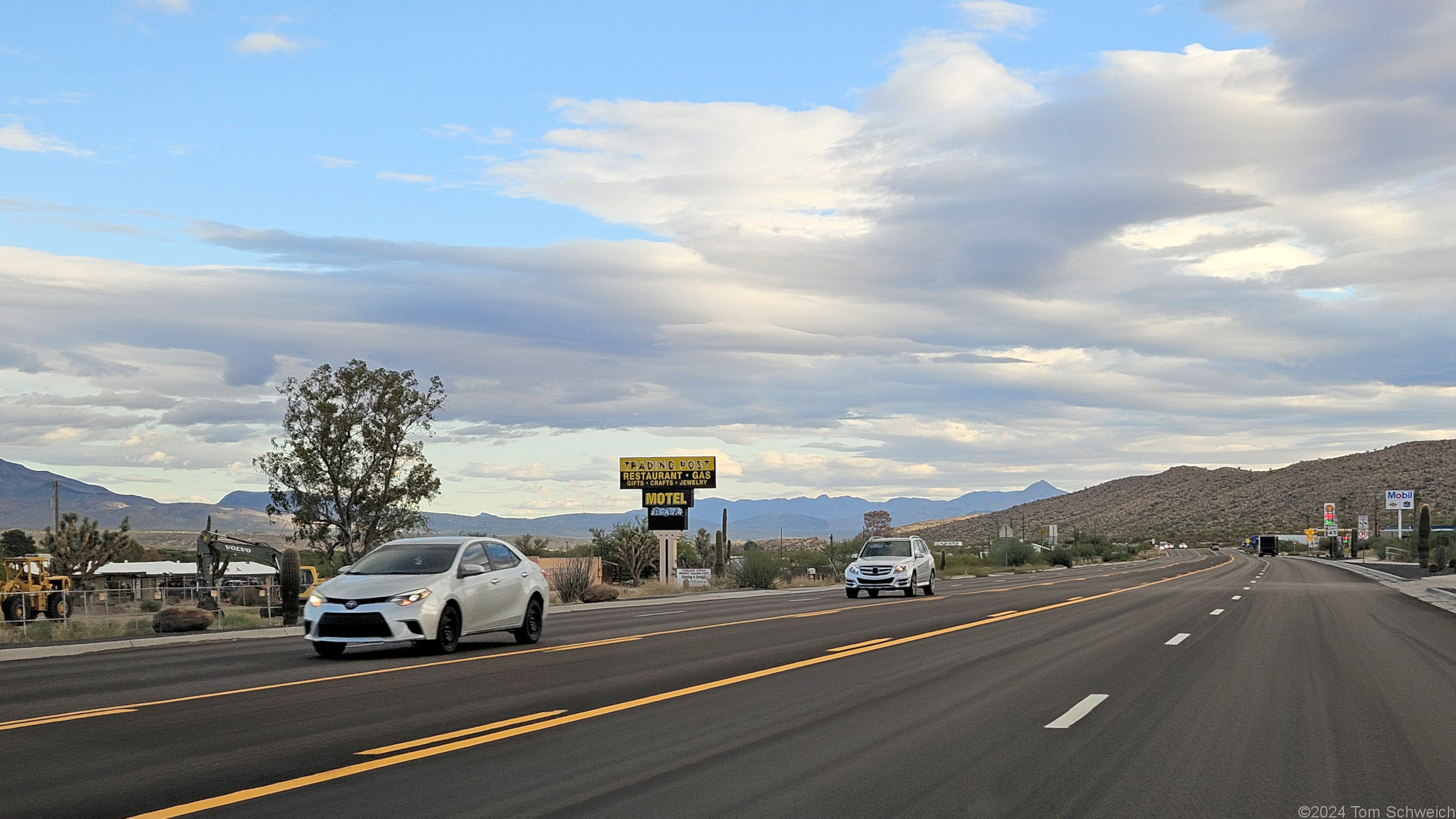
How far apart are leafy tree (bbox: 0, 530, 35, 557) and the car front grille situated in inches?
3668

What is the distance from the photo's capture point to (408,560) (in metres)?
18.2

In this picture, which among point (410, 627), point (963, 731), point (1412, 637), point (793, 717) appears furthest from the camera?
point (1412, 637)

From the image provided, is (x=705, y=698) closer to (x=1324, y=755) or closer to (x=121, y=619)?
(x=1324, y=755)

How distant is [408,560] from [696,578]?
34.9 meters

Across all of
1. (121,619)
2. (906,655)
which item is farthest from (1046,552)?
(906,655)

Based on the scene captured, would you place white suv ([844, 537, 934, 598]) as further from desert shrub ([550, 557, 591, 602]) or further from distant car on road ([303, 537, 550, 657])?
distant car on road ([303, 537, 550, 657])

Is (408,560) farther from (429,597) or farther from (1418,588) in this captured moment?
(1418,588)

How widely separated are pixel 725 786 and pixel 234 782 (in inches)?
120

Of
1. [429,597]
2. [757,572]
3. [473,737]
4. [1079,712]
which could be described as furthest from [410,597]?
[757,572]

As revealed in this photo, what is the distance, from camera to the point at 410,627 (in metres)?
16.7

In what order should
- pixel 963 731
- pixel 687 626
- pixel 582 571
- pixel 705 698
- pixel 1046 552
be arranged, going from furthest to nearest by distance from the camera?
pixel 1046 552 → pixel 582 571 → pixel 687 626 → pixel 705 698 → pixel 963 731

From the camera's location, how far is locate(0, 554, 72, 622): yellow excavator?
144 feet

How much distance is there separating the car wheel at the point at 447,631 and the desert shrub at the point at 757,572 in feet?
112

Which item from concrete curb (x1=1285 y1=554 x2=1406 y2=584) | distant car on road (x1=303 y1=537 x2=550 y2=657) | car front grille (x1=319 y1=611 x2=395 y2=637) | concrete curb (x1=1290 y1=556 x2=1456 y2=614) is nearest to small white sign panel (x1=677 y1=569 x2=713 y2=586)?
concrete curb (x1=1290 y1=556 x2=1456 y2=614)
